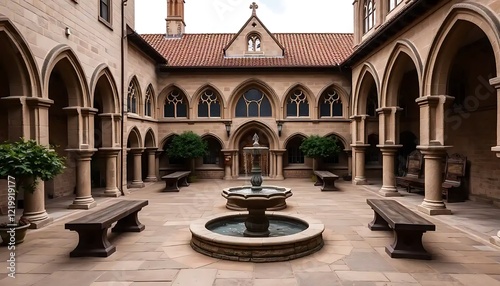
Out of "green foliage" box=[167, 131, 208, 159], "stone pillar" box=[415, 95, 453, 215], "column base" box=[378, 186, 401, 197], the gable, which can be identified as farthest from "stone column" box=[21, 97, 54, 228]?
the gable

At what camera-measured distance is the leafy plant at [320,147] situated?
17.1 meters

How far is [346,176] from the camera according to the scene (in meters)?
18.4

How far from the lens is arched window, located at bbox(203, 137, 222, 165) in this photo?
20.0 meters

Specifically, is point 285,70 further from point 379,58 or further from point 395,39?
point 395,39

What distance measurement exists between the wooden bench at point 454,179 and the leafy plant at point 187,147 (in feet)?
37.5

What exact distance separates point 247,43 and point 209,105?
177 inches

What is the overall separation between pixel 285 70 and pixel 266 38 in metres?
2.57

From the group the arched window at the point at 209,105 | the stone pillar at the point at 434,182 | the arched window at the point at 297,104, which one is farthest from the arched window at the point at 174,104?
the stone pillar at the point at 434,182

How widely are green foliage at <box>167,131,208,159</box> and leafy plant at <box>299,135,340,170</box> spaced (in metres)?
5.66

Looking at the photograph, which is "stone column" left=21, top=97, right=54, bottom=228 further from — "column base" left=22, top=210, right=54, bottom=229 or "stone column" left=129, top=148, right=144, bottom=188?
"stone column" left=129, top=148, right=144, bottom=188

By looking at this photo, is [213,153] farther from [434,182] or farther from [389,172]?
[434,182]

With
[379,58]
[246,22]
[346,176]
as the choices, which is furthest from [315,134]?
[246,22]

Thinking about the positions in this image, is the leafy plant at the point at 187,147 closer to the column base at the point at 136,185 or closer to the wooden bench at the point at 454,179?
the column base at the point at 136,185

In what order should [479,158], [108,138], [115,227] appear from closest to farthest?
[115,227] < [479,158] < [108,138]
